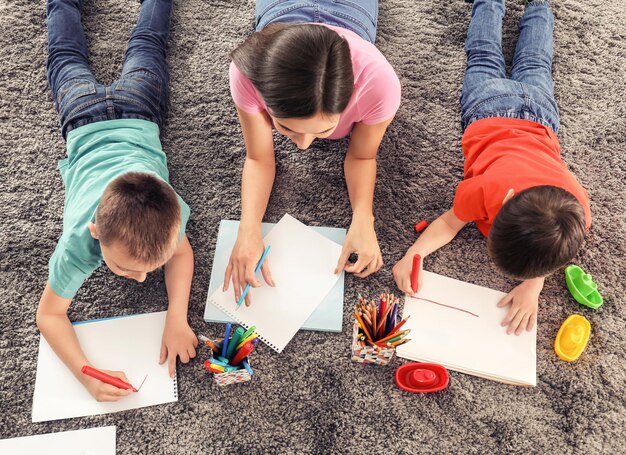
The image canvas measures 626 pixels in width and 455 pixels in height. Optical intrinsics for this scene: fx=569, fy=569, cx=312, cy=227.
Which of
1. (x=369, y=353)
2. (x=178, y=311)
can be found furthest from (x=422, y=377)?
(x=178, y=311)

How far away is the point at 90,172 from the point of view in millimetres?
984

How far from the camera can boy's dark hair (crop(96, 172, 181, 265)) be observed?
765mm

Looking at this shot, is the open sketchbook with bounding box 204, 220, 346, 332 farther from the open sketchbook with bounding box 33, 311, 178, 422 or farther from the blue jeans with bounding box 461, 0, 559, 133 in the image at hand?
the blue jeans with bounding box 461, 0, 559, 133

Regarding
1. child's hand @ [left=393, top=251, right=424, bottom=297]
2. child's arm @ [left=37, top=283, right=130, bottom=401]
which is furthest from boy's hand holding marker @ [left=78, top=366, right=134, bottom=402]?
child's hand @ [left=393, top=251, right=424, bottom=297]

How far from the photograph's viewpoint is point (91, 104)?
3.49 ft

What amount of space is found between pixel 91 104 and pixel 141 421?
1.90ft

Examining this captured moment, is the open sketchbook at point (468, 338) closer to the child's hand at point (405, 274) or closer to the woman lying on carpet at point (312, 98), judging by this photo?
the child's hand at point (405, 274)

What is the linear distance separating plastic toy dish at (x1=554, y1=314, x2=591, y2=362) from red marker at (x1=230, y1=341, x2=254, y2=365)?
1.75 feet

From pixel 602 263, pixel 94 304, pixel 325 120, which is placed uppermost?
pixel 325 120

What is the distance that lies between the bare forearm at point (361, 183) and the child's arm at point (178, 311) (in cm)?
32

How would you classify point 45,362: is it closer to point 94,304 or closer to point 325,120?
point 94,304

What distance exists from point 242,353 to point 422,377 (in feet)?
1.00

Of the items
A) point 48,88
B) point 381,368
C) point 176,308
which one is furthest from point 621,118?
point 48,88

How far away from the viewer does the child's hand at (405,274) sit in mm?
1002
